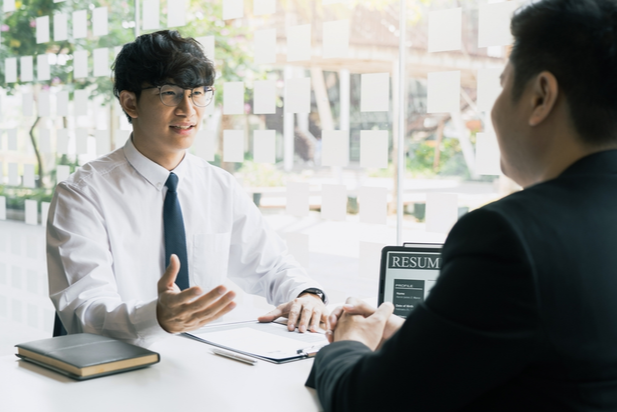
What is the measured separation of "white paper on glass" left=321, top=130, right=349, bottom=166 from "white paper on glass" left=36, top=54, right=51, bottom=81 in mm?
2198

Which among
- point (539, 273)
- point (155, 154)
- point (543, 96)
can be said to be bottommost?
point (539, 273)

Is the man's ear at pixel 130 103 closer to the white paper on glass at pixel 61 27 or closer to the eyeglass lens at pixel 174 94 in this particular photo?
the eyeglass lens at pixel 174 94

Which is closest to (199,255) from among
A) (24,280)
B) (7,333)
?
(7,333)

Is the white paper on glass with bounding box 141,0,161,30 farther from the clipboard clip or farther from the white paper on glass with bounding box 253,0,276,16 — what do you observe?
the clipboard clip

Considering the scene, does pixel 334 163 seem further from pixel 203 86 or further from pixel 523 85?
pixel 523 85

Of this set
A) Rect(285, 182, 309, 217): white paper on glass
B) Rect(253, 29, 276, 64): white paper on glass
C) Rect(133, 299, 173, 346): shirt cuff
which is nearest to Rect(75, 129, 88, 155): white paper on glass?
Rect(253, 29, 276, 64): white paper on glass

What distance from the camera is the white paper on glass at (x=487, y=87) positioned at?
2.29 m

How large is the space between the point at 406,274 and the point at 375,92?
1.08 m

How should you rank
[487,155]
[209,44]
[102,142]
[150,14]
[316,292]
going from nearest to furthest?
[316,292], [487,155], [209,44], [150,14], [102,142]

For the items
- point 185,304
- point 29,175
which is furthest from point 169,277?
point 29,175

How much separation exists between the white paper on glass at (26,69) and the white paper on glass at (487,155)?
3151 millimetres

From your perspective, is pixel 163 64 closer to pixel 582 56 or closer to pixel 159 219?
pixel 159 219

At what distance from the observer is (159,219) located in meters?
2.12

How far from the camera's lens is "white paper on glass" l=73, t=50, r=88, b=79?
3.86m
